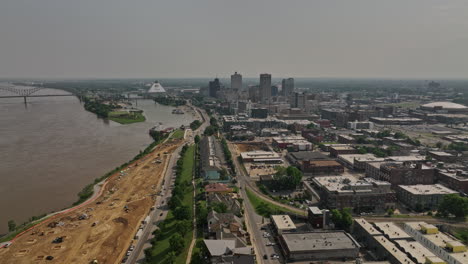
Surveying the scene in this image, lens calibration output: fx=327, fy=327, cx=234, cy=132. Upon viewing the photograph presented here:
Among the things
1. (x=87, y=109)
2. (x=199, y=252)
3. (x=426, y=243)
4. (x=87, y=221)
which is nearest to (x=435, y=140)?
(x=426, y=243)

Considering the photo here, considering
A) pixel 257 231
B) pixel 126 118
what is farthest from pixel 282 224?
pixel 126 118

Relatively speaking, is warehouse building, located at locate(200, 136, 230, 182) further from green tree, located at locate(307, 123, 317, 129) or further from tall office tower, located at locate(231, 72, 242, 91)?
tall office tower, located at locate(231, 72, 242, 91)

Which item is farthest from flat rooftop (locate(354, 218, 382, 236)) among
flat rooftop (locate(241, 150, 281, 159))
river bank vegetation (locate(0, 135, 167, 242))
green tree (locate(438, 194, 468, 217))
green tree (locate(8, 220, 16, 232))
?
green tree (locate(8, 220, 16, 232))

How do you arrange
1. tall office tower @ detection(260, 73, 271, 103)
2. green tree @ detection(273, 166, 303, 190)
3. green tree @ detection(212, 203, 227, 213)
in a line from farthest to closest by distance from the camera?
tall office tower @ detection(260, 73, 271, 103), green tree @ detection(273, 166, 303, 190), green tree @ detection(212, 203, 227, 213)

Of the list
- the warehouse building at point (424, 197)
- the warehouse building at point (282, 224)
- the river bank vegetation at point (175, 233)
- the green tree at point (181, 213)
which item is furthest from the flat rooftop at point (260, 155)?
A: the green tree at point (181, 213)

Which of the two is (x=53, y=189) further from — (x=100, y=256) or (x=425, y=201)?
(x=425, y=201)

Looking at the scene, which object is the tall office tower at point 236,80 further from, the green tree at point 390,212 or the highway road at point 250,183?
the green tree at point 390,212
